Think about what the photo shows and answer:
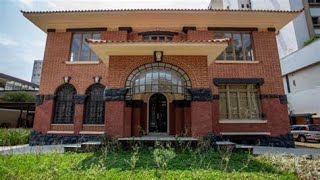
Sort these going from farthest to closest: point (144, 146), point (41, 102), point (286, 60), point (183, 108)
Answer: point (286, 60) → point (41, 102) → point (183, 108) → point (144, 146)

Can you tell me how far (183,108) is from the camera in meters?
11.8

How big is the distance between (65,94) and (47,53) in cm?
288

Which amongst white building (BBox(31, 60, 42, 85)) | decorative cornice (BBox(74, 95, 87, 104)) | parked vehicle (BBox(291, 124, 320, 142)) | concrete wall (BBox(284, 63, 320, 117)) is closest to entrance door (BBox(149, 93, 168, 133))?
decorative cornice (BBox(74, 95, 87, 104))

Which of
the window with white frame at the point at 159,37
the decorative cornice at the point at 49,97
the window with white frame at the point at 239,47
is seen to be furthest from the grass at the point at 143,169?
the window with white frame at the point at 159,37

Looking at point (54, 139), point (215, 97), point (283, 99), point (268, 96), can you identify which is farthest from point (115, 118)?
point (283, 99)

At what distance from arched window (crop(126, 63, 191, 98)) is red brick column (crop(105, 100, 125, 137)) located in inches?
29.3

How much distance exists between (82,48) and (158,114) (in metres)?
6.51

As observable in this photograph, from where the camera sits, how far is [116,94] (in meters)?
9.70

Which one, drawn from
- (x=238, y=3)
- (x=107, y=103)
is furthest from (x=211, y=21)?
(x=238, y=3)

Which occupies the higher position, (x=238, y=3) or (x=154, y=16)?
(x=238, y=3)

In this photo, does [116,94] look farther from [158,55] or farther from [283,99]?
[283,99]

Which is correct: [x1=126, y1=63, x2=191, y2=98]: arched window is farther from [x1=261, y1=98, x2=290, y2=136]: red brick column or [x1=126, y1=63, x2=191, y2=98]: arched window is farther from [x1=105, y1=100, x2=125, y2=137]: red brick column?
[x1=261, y1=98, x2=290, y2=136]: red brick column

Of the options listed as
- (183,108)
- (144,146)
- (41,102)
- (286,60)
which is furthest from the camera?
(286,60)

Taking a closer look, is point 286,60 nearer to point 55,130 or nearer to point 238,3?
point 238,3
